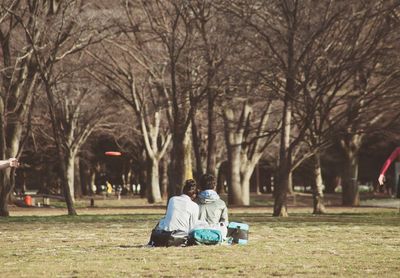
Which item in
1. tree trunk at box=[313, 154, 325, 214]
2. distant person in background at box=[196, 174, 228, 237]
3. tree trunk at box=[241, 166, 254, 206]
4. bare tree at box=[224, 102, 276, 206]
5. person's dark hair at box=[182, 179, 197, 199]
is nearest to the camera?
person's dark hair at box=[182, 179, 197, 199]

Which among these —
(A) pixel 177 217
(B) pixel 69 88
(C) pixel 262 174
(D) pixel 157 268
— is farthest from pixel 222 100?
(C) pixel 262 174

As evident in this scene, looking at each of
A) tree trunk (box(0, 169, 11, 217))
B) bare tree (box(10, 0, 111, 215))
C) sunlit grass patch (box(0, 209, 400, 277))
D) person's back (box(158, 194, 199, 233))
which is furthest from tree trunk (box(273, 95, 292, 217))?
person's back (box(158, 194, 199, 233))

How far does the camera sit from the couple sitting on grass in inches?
606

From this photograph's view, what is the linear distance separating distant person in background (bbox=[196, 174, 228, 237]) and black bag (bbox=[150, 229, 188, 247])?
0.77m

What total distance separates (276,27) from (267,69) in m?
1.47

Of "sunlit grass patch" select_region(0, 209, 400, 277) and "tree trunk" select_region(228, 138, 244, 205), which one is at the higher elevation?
"tree trunk" select_region(228, 138, 244, 205)

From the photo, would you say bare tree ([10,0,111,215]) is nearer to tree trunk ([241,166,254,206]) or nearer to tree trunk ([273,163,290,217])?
tree trunk ([273,163,290,217])

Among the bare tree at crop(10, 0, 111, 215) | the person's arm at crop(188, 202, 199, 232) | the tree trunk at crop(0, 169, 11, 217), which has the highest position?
A: the bare tree at crop(10, 0, 111, 215)

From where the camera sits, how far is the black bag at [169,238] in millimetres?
15383

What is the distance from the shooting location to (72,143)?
5675cm

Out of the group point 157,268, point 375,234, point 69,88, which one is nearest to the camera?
point 157,268

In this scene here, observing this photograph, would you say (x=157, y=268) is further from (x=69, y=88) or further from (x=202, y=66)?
(x=69, y=88)

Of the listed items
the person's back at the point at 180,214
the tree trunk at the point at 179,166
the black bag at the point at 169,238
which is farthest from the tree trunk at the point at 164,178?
the person's back at the point at 180,214

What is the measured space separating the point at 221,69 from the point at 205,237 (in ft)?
63.2
